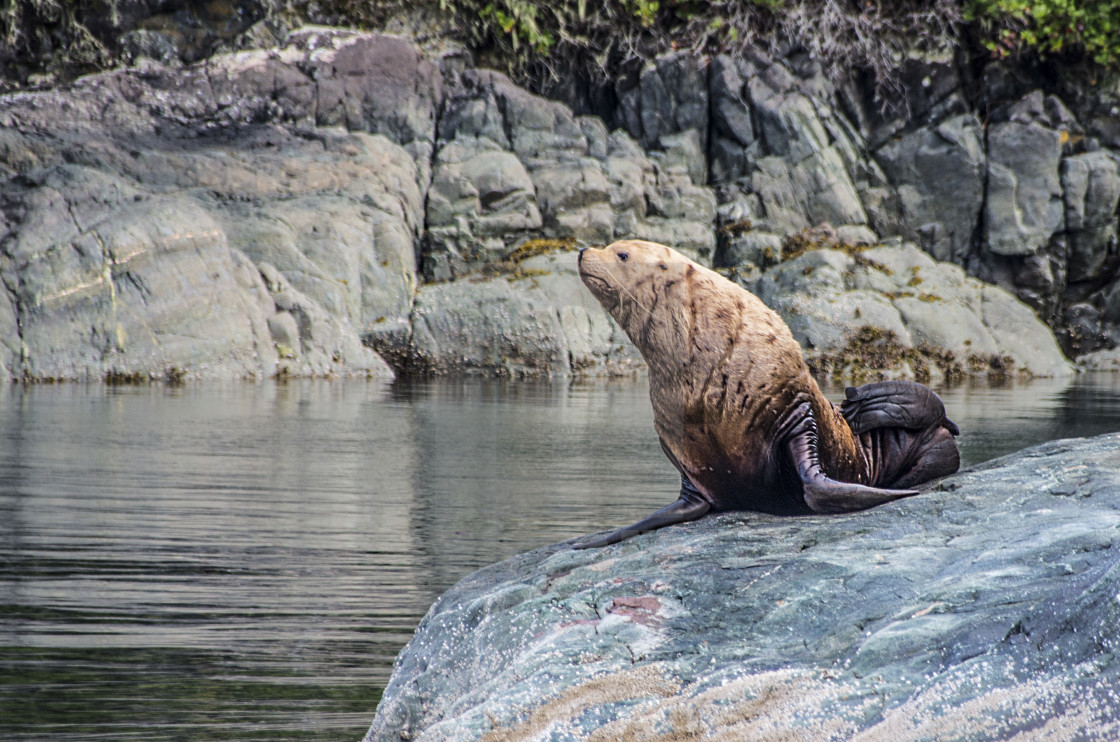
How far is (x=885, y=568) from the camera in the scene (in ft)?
9.71

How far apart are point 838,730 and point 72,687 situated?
2423mm

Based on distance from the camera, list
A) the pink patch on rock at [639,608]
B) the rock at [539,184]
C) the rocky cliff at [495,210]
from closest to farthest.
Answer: the pink patch on rock at [639,608], the rocky cliff at [495,210], the rock at [539,184]

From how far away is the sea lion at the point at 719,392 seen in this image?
395cm

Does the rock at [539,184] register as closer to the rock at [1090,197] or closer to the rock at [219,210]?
the rock at [219,210]

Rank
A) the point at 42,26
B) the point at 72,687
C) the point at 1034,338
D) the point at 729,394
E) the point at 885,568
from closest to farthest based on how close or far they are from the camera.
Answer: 1. the point at 885,568
2. the point at 72,687
3. the point at 729,394
4. the point at 1034,338
5. the point at 42,26

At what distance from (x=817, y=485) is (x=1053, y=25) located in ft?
70.3

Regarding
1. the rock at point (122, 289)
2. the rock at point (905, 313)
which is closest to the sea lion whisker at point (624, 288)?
the rock at point (122, 289)

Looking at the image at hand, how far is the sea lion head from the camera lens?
159 inches

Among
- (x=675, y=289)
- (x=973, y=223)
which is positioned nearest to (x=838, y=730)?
(x=675, y=289)

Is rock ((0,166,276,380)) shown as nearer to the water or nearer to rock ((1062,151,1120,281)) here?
the water

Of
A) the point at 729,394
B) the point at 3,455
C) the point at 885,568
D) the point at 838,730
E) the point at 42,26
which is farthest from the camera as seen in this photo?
the point at 42,26

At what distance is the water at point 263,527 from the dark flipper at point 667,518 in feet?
2.74

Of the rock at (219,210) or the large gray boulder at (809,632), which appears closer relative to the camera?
the large gray boulder at (809,632)

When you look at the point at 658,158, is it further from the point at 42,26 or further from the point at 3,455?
the point at 3,455
